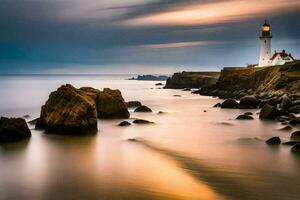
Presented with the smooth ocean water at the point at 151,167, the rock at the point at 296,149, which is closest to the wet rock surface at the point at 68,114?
the smooth ocean water at the point at 151,167

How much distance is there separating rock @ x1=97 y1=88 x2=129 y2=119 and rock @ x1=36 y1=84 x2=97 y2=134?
4646 mm

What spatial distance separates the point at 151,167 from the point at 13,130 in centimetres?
728

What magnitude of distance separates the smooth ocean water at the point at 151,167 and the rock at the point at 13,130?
1.70 feet

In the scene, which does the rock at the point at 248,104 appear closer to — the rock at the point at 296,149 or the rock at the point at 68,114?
the rock at the point at 68,114

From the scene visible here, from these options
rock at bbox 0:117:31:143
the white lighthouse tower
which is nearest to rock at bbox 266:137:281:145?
rock at bbox 0:117:31:143

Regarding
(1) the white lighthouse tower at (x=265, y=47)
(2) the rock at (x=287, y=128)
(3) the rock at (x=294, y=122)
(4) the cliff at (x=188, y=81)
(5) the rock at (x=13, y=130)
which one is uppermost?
(1) the white lighthouse tower at (x=265, y=47)

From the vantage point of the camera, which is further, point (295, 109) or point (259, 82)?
point (259, 82)

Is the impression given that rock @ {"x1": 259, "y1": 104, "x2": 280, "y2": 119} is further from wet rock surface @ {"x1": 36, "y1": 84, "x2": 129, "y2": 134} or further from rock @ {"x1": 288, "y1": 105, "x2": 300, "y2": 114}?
wet rock surface @ {"x1": 36, "y1": 84, "x2": 129, "y2": 134}

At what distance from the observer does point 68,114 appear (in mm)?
18562

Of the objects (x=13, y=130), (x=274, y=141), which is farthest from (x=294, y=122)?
(x=13, y=130)

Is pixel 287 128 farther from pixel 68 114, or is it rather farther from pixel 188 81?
pixel 188 81

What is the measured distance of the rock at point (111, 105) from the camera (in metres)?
24.5

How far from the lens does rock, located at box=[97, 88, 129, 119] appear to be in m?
24.5

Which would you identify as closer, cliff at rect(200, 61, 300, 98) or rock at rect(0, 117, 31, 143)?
rock at rect(0, 117, 31, 143)
